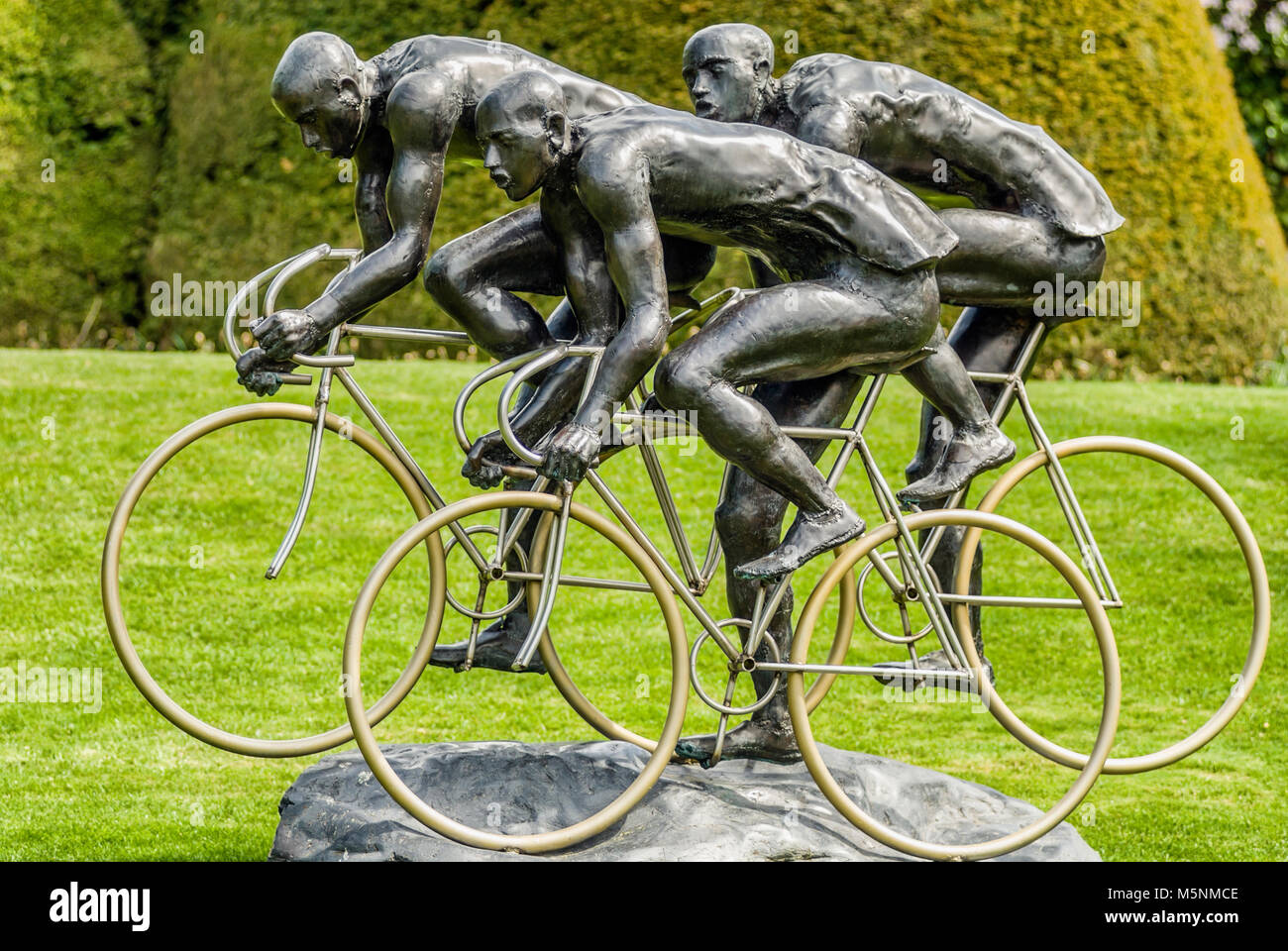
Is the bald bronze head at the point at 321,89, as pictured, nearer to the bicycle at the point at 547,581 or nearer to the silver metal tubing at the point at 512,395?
the bicycle at the point at 547,581

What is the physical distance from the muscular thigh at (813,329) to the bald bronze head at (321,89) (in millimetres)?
1296

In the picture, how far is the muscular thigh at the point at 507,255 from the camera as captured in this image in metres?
5.15

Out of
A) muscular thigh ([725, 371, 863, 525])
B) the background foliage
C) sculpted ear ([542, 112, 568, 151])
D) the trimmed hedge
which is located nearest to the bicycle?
muscular thigh ([725, 371, 863, 525])

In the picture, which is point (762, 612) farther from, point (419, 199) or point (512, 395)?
point (419, 199)

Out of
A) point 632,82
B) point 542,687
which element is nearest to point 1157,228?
point 632,82

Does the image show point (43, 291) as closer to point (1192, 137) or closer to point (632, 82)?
point (632, 82)

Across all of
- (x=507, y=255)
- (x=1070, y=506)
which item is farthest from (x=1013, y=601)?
(x=507, y=255)

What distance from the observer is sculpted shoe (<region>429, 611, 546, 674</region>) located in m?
5.29

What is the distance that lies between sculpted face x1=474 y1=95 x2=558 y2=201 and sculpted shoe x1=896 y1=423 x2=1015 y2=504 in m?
1.66

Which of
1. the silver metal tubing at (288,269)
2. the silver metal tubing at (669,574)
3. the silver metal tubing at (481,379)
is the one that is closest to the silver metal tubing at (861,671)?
the silver metal tubing at (669,574)

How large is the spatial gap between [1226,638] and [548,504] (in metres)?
5.11

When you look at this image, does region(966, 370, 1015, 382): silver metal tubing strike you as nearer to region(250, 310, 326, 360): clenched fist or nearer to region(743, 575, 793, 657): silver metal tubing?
region(743, 575, 793, 657): silver metal tubing

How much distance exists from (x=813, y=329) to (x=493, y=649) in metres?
1.52

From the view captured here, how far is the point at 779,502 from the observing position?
521 centimetres
